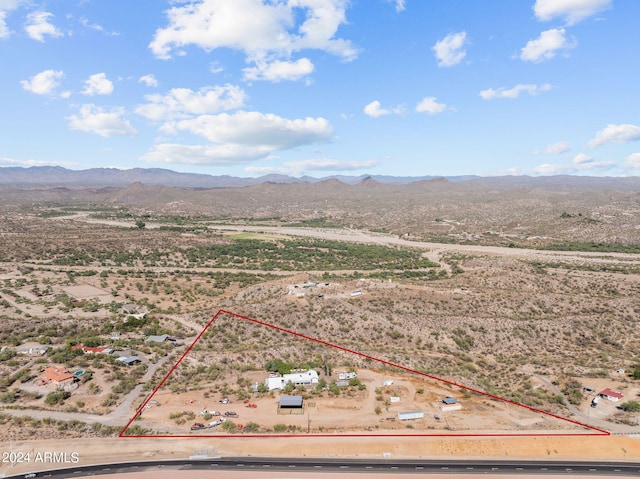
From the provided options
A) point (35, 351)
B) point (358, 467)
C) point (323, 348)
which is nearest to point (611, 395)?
point (358, 467)

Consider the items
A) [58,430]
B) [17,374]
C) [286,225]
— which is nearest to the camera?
[58,430]

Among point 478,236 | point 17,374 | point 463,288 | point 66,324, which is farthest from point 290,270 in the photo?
point 478,236

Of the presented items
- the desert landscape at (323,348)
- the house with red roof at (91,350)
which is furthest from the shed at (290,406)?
the house with red roof at (91,350)

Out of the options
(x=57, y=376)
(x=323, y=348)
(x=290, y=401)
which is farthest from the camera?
(x=323, y=348)

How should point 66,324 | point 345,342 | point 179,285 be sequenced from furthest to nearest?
point 179,285, point 66,324, point 345,342

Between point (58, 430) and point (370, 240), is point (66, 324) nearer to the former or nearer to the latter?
point (58, 430)

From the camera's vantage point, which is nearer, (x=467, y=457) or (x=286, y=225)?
(x=467, y=457)

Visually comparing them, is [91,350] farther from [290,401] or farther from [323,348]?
[323,348]
